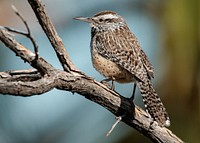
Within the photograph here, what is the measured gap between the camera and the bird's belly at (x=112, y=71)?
444cm

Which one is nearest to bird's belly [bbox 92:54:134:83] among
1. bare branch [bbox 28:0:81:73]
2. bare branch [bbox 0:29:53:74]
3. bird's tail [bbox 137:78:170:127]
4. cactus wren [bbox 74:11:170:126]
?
cactus wren [bbox 74:11:170:126]

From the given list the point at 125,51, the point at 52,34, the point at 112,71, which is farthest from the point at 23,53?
the point at 125,51

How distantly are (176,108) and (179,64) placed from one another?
521 millimetres

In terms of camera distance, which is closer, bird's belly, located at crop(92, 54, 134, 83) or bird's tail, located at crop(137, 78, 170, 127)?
bird's tail, located at crop(137, 78, 170, 127)

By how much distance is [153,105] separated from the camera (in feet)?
13.9

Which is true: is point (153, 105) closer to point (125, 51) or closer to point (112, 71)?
point (112, 71)

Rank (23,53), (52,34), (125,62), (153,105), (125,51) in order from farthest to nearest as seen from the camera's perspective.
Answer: (125,51) → (125,62) → (153,105) → (52,34) → (23,53)

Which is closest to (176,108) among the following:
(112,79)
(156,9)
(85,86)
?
(156,9)

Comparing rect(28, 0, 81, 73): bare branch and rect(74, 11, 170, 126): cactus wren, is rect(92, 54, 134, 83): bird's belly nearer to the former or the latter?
rect(74, 11, 170, 126): cactus wren

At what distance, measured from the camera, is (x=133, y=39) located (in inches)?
187

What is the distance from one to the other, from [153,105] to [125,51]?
53cm

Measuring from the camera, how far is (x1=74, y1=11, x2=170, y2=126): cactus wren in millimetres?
4238

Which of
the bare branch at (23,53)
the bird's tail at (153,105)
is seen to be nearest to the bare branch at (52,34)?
the bare branch at (23,53)

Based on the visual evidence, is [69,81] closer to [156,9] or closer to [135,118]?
[135,118]
